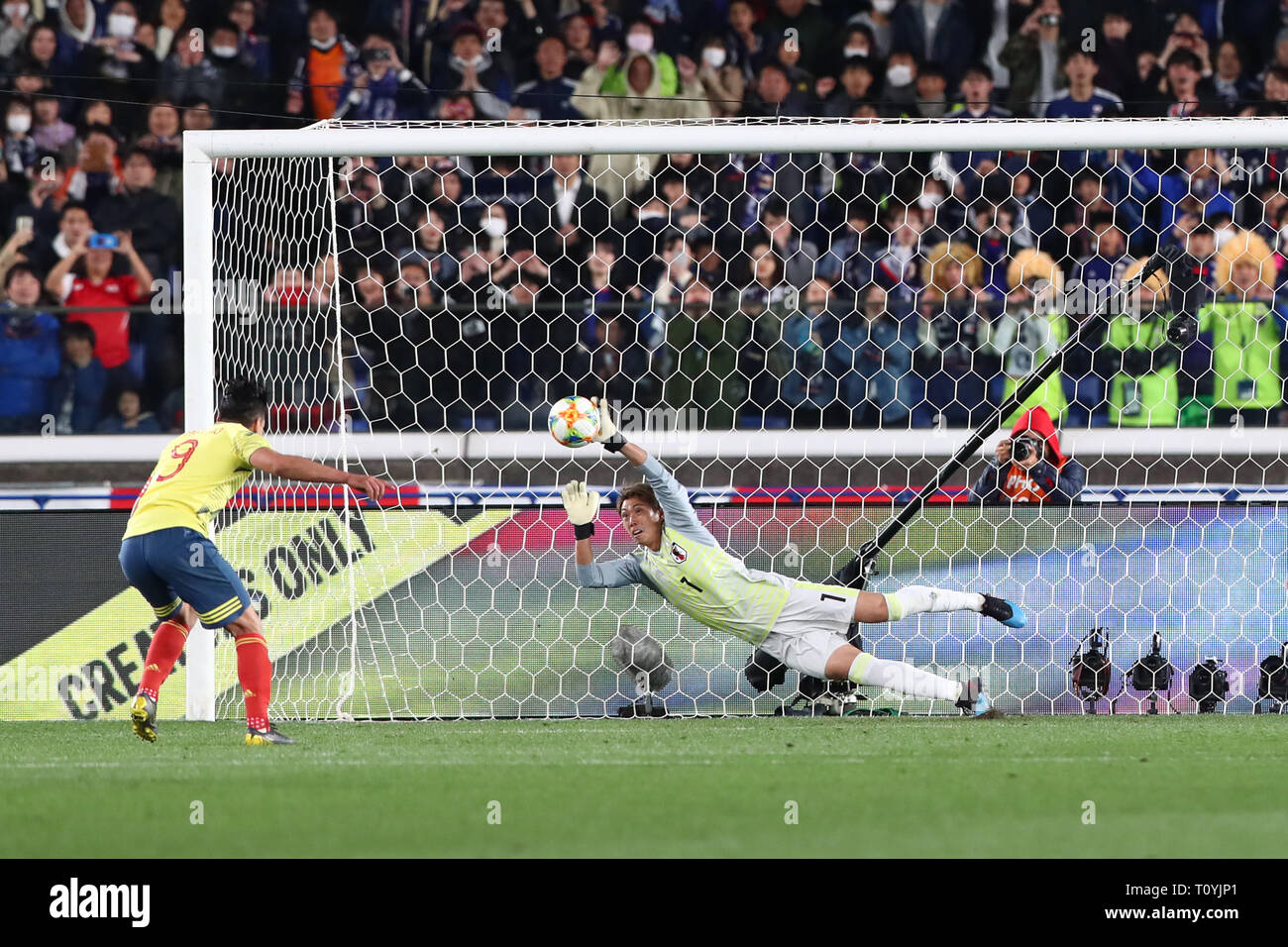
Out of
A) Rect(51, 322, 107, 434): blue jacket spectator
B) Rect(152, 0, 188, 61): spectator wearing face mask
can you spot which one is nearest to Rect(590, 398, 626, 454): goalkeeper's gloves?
Rect(51, 322, 107, 434): blue jacket spectator

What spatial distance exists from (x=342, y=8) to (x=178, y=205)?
7.64ft

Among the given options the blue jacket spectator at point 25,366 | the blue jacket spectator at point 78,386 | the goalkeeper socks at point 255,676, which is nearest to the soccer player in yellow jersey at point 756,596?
the goalkeeper socks at point 255,676

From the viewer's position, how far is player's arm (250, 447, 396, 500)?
21.6 feet

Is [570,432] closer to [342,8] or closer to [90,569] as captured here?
[90,569]

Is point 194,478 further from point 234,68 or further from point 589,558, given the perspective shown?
point 234,68

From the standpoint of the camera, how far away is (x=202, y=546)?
7.00m

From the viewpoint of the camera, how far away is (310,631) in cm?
862

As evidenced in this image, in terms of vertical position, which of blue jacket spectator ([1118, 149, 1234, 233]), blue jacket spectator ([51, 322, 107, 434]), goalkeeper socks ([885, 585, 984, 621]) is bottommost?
goalkeeper socks ([885, 585, 984, 621])

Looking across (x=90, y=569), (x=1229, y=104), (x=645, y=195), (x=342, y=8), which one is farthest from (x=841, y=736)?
(x=342, y=8)

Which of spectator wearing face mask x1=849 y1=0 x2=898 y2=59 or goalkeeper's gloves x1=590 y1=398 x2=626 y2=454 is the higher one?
spectator wearing face mask x1=849 y1=0 x2=898 y2=59

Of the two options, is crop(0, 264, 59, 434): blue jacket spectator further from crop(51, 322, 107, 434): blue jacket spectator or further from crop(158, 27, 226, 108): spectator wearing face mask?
crop(158, 27, 226, 108): spectator wearing face mask

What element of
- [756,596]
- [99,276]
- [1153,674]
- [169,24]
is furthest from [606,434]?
[169,24]

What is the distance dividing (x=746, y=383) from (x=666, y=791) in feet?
14.5

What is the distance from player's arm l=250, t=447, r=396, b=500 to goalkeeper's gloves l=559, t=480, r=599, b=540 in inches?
44.9
